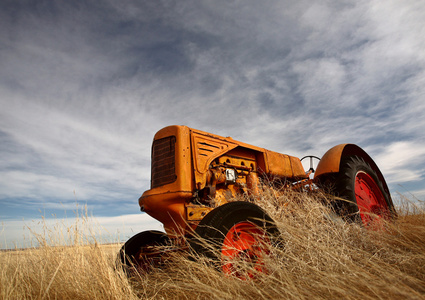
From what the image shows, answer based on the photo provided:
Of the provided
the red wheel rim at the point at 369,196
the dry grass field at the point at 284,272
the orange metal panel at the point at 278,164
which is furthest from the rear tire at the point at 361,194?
the orange metal panel at the point at 278,164

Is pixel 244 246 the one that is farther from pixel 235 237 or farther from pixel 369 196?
pixel 369 196

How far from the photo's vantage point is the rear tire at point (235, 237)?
7.61 ft

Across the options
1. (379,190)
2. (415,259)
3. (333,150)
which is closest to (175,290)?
(415,259)

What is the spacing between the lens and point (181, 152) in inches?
129

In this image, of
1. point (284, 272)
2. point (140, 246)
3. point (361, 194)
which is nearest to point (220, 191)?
point (140, 246)

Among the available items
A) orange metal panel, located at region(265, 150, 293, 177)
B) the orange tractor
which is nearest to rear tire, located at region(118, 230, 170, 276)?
the orange tractor

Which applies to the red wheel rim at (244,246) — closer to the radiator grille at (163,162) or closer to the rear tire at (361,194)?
the radiator grille at (163,162)

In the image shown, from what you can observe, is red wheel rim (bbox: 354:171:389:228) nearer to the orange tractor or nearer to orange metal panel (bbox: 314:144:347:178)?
the orange tractor

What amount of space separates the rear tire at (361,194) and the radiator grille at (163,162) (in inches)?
94.0

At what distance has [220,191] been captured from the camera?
11.8ft

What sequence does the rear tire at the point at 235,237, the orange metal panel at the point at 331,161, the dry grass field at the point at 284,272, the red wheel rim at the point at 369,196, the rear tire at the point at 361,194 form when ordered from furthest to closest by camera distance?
1. the red wheel rim at the point at 369,196
2. the orange metal panel at the point at 331,161
3. the rear tire at the point at 361,194
4. the rear tire at the point at 235,237
5. the dry grass field at the point at 284,272

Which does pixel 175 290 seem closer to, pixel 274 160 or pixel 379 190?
pixel 274 160

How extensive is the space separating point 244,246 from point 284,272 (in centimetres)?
68

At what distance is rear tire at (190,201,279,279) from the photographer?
232cm
